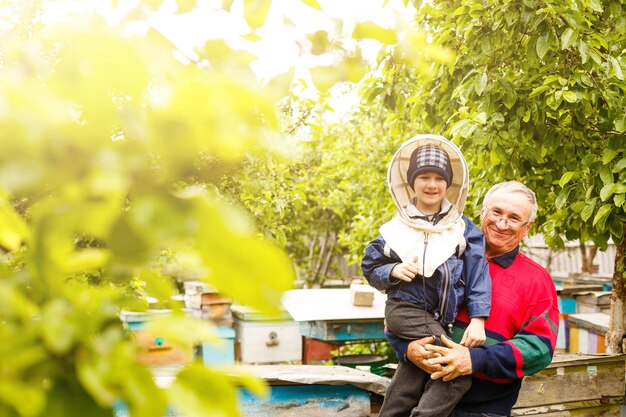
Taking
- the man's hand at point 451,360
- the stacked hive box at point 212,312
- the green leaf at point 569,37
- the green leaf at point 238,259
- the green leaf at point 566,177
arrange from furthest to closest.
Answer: the stacked hive box at point 212,312 → the green leaf at point 566,177 → the green leaf at point 569,37 → the man's hand at point 451,360 → the green leaf at point 238,259

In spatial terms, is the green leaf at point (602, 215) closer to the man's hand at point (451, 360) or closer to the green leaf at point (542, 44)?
the green leaf at point (542, 44)

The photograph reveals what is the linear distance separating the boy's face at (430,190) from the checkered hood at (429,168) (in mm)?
30

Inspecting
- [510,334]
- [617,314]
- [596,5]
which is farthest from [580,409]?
[596,5]

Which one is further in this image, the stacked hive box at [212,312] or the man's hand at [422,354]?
the stacked hive box at [212,312]

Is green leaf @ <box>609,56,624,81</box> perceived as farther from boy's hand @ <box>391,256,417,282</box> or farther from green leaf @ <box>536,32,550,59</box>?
boy's hand @ <box>391,256,417,282</box>

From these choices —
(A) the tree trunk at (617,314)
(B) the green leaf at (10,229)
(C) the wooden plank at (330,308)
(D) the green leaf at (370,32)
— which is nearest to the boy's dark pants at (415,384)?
(D) the green leaf at (370,32)

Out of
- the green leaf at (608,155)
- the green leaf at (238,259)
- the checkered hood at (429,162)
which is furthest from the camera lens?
the green leaf at (608,155)

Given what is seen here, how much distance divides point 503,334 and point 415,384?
38 centimetres

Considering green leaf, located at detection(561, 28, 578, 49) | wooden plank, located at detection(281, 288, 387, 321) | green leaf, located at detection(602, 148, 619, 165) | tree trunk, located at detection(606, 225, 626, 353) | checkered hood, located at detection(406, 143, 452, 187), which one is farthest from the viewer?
wooden plank, located at detection(281, 288, 387, 321)

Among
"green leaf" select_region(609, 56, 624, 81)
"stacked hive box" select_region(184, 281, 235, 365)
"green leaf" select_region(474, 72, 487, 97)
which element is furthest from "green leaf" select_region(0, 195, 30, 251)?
"stacked hive box" select_region(184, 281, 235, 365)

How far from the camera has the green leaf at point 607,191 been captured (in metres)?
3.00

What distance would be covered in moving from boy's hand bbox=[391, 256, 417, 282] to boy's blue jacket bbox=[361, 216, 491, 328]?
3.1 inches

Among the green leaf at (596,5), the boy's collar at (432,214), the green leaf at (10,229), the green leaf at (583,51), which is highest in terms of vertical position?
the green leaf at (596,5)

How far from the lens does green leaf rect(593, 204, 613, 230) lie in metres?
3.00
